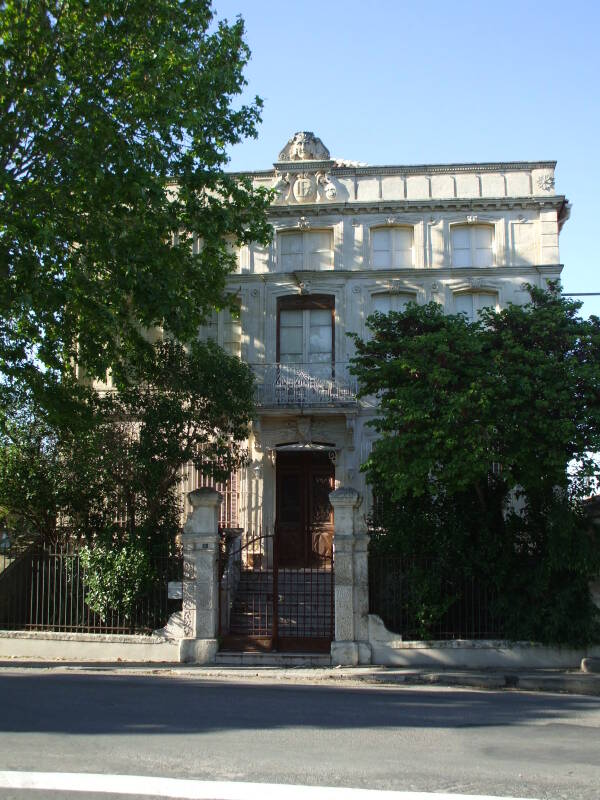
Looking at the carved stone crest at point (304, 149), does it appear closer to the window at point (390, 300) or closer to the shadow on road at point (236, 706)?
the window at point (390, 300)

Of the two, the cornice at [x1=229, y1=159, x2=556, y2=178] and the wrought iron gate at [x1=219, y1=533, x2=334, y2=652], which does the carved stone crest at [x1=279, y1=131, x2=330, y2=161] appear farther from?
the wrought iron gate at [x1=219, y1=533, x2=334, y2=652]

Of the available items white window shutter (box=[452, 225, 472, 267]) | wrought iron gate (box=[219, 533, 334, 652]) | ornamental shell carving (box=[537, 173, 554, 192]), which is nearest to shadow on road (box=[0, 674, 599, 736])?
wrought iron gate (box=[219, 533, 334, 652])

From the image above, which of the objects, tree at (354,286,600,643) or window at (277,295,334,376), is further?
Result: window at (277,295,334,376)

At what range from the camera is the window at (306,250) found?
73.4ft

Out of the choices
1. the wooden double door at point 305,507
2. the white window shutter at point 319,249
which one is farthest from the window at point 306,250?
the wooden double door at point 305,507

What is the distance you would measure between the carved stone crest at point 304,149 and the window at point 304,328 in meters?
3.64

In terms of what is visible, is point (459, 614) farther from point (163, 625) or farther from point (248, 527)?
point (248, 527)

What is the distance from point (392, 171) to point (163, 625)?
12855 millimetres

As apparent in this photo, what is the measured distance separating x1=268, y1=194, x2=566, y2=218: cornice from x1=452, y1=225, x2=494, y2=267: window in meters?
0.54

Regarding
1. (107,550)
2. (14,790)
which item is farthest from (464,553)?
(14,790)

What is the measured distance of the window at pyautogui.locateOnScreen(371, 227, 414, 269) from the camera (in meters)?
22.2

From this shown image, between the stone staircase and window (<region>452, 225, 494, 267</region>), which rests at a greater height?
window (<region>452, 225, 494, 267</region>)

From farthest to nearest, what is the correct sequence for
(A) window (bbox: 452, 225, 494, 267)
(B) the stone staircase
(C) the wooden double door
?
(A) window (bbox: 452, 225, 494, 267), (C) the wooden double door, (B) the stone staircase

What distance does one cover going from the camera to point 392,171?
22.2m
